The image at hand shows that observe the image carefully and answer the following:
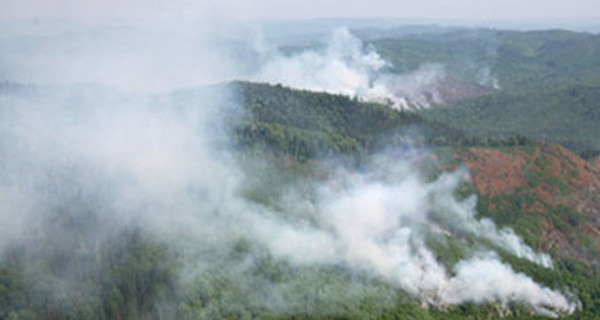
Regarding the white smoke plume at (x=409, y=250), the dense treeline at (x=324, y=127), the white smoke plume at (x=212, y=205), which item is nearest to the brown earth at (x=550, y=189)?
the white smoke plume at (x=212, y=205)

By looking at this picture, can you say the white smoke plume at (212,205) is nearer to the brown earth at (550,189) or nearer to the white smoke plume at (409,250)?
the white smoke plume at (409,250)

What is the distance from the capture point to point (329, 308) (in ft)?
219

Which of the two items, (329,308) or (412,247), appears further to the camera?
(412,247)

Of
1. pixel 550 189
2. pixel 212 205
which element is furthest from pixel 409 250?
pixel 550 189

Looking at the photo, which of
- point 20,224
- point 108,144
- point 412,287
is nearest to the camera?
point 412,287

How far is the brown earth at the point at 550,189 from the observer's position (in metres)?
104

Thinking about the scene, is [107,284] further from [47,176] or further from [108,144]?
[108,144]

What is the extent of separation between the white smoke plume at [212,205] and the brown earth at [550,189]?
791 centimetres

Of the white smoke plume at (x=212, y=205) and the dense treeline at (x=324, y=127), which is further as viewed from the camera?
the dense treeline at (x=324, y=127)

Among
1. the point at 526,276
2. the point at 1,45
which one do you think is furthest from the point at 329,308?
the point at 1,45

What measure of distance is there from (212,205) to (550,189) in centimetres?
7804

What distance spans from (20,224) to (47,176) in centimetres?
2056

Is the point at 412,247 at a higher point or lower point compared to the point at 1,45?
lower

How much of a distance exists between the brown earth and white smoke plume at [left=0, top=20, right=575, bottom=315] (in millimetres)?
7913
